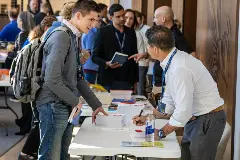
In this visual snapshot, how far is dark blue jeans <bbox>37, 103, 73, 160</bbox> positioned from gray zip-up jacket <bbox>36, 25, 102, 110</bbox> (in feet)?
0.18

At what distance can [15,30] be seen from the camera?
1097 centimetres

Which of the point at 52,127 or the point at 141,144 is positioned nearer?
the point at 141,144

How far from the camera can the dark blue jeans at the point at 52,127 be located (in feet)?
12.8

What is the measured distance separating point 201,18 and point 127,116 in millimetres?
2136

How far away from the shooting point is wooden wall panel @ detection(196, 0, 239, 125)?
4625 millimetres

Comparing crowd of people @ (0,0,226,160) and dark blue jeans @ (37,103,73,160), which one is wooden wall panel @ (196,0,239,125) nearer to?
crowd of people @ (0,0,226,160)

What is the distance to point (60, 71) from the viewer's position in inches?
148

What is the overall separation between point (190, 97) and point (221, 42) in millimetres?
1868

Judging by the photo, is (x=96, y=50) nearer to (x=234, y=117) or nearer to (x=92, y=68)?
(x=92, y=68)

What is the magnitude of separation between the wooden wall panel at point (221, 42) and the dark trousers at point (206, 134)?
2.89 feet

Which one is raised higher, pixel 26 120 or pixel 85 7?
pixel 85 7

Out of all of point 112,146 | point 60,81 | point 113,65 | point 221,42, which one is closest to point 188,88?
point 112,146

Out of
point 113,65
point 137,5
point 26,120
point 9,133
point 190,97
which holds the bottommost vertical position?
point 9,133

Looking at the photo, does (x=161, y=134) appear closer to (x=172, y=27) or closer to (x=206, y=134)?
(x=206, y=134)
